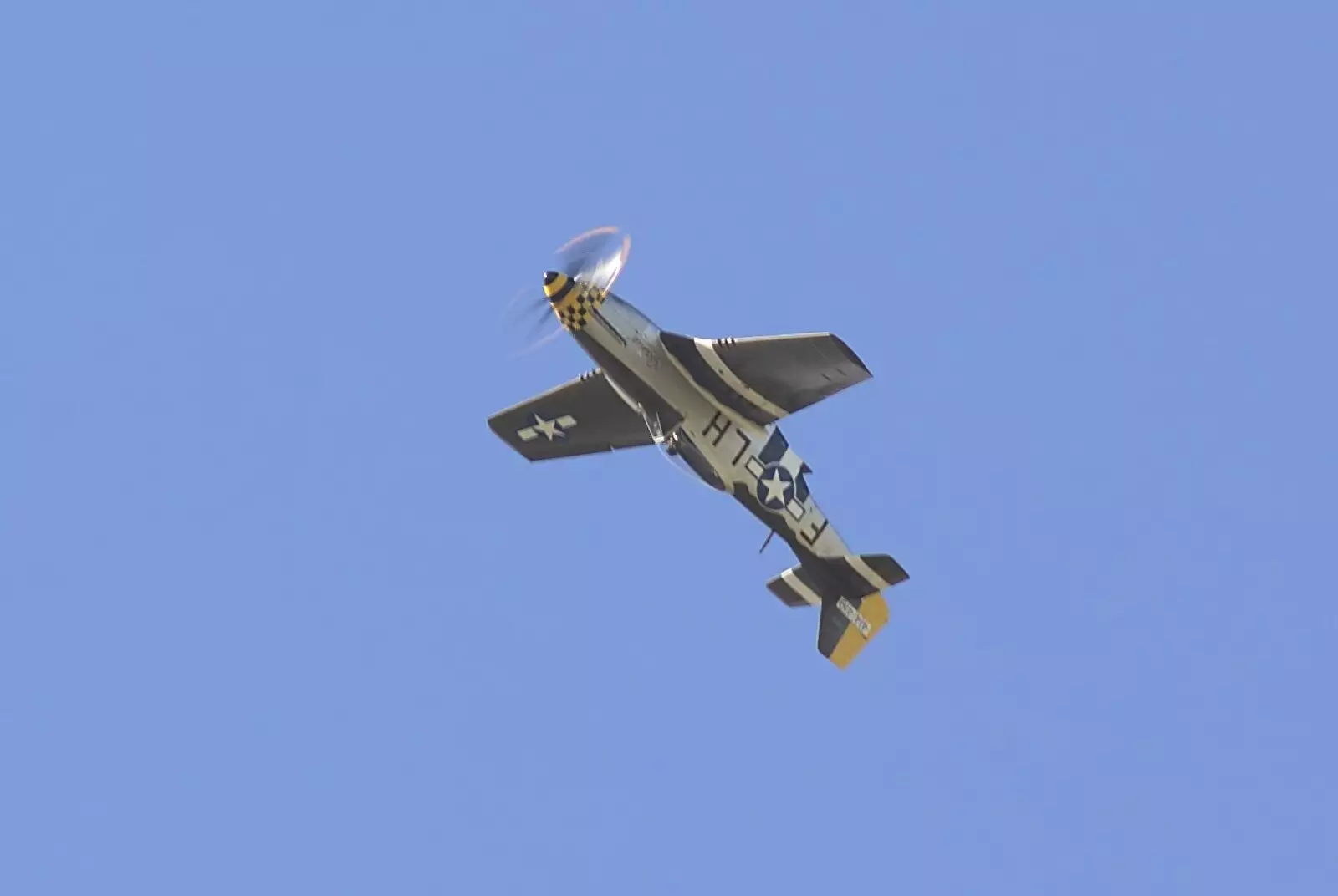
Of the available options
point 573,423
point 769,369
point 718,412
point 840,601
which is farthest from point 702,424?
point 840,601

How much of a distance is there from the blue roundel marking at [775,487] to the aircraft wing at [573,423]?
2777 mm

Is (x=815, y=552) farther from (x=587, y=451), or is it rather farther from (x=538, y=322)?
(x=538, y=322)

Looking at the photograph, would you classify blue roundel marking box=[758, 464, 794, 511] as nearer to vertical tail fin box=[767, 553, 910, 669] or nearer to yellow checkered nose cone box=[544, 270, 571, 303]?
vertical tail fin box=[767, 553, 910, 669]

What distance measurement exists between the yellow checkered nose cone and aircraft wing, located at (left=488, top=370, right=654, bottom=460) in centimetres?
423

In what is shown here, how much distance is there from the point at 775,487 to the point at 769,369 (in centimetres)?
270

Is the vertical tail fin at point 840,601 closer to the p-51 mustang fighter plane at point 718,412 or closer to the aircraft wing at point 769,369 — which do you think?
the p-51 mustang fighter plane at point 718,412

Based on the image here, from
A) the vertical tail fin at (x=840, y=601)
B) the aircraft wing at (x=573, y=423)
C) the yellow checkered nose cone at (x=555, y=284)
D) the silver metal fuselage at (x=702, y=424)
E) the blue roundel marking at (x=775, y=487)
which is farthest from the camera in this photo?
the vertical tail fin at (x=840, y=601)

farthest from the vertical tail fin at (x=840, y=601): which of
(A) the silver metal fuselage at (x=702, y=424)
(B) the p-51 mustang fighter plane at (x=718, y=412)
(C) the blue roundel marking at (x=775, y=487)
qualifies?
(C) the blue roundel marking at (x=775, y=487)

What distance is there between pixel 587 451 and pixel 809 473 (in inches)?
194

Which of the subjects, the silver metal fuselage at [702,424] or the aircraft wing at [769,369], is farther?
the silver metal fuselage at [702,424]

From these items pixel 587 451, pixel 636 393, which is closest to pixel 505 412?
pixel 587 451

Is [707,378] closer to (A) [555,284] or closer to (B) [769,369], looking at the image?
(B) [769,369]

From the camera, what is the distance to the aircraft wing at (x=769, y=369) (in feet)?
112

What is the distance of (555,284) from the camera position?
1332 inches
